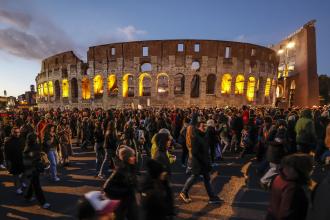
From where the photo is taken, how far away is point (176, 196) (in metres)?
5.94

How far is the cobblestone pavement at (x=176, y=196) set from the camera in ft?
16.5

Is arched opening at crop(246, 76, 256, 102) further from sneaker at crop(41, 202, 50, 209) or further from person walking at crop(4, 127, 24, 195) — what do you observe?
sneaker at crop(41, 202, 50, 209)

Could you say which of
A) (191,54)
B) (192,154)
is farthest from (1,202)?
(191,54)

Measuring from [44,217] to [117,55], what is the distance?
95.1 feet

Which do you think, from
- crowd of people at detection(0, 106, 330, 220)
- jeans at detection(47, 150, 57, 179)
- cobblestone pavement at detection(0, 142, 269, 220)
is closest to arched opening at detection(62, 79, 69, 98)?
crowd of people at detection(0, 106, 330, 220)

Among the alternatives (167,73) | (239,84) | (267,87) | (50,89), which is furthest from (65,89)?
(267,87)

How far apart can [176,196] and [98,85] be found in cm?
3078

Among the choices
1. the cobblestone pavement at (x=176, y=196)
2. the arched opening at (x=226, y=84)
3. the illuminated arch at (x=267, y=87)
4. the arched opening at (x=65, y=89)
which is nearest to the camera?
the cobblestone pavement at (x=176, y=196)

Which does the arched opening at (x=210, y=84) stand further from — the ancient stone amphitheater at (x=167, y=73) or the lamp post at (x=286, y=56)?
the lamp post at (x=286, y=56)

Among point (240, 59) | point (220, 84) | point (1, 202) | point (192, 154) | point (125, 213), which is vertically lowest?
point (1, 202)

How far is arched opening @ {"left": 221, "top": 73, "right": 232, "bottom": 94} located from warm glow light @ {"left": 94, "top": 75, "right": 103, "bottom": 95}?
1593 centimetres

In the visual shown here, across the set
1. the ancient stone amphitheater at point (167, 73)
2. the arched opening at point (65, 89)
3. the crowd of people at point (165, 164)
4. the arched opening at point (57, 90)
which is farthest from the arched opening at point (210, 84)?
the crowd of people at point (165, 164)

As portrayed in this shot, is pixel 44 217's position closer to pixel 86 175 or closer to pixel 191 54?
pixel 86 175

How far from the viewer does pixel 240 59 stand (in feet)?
109
